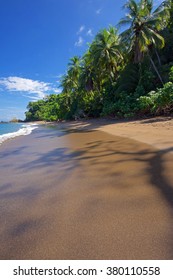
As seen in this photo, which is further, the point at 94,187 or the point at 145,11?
the point at 145,11

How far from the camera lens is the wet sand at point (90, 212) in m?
2.04

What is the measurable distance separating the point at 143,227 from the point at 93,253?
66 centimetres

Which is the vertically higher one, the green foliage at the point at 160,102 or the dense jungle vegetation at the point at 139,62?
the dense jungle vegetation at the point at 139,62

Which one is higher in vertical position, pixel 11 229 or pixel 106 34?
pixel 106 34

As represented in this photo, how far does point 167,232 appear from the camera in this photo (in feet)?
7.17

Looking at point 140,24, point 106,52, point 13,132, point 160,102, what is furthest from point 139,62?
point 13,132

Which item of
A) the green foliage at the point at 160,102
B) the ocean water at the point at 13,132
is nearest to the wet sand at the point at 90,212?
the ocean water at the point at 13,132

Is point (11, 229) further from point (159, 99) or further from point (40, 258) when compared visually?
point (159, 99)

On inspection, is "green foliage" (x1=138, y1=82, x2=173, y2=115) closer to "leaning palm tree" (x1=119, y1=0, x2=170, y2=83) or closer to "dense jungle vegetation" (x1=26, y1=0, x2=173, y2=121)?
"dense jungle vegetation" (x1=26, y1=0, x2=173, y2=121)

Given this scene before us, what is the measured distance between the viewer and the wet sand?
6.70 ft

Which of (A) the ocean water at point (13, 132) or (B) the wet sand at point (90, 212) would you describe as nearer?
(B) the wet sand at point (90, 212)

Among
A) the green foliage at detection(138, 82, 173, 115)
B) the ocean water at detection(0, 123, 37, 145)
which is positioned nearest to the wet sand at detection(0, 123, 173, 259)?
the ocean water at detection(0, 123, 37, 145)

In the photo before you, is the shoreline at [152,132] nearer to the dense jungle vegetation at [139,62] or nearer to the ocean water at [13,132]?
the dense jungle vegetation at [139,62]

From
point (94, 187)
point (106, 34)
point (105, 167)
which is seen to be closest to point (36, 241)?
point (94, 187)
